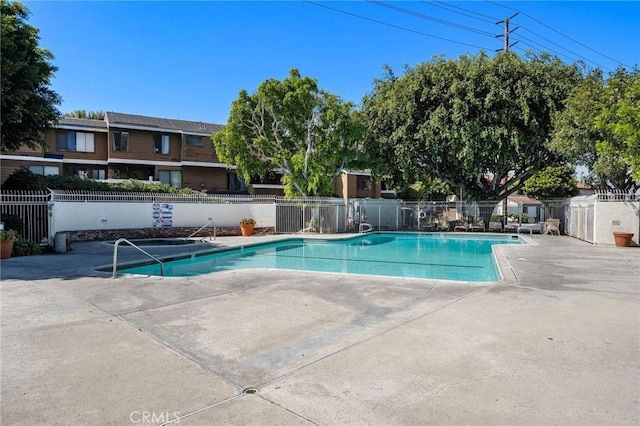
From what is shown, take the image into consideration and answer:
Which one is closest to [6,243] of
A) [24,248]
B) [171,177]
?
[24,248]

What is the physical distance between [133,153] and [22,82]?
15.2 metres

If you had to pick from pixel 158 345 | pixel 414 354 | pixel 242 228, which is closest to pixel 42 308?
pixel 158 345

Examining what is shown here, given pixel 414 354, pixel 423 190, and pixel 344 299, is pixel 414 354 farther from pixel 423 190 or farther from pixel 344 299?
pixel 423 190

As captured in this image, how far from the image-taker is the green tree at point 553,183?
33031mm

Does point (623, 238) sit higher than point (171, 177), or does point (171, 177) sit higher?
point (171, 177)

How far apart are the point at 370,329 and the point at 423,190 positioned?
3517 cm

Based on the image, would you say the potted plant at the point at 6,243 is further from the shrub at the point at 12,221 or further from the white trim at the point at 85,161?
the white trim at the point at 85,161

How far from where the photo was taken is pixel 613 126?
1379 cm

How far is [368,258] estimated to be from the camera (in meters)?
15.6

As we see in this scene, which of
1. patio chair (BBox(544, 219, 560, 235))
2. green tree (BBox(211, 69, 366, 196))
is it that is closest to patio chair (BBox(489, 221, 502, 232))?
patio chair (BBox(544, 219, 560, 235))

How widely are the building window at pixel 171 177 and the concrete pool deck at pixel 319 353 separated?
22974 millimetres

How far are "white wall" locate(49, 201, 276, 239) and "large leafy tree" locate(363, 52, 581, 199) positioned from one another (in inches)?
340

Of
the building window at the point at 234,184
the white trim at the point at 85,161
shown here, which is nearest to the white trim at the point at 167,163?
the white trim at the point at 85,161

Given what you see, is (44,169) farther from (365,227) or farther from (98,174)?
(365,227)
